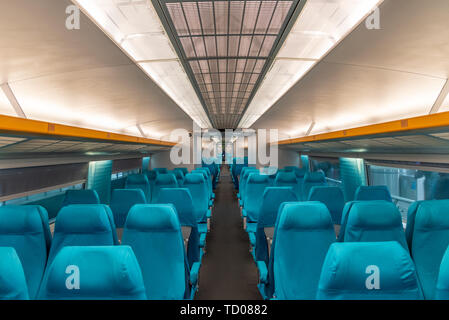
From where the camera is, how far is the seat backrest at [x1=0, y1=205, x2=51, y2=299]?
2.43 meters

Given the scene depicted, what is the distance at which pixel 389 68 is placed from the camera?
2.71 metres

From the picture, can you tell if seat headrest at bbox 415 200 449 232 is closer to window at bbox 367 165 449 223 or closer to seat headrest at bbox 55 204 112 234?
window at bbox 367 165 449 223

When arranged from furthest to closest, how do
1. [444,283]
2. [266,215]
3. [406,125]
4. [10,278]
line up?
[266,215] < [406,125] < [444,283] < [10,278]

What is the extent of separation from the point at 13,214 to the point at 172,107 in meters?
4.09

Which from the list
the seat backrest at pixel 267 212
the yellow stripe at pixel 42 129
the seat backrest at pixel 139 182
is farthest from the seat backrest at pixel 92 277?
the seat backrest at pixel 139 182

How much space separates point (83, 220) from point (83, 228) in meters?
0.08

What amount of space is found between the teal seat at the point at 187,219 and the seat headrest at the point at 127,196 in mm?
542

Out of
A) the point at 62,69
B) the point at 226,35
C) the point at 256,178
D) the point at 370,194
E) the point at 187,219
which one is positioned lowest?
the point at 187,219

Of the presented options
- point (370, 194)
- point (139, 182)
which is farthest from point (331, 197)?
point (139, 182)

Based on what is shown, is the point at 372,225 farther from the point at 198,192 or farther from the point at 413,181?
the point at 413,181

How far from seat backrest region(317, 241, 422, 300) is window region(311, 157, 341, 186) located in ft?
28.0

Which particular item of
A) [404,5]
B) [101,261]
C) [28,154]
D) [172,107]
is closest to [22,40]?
[101,261]

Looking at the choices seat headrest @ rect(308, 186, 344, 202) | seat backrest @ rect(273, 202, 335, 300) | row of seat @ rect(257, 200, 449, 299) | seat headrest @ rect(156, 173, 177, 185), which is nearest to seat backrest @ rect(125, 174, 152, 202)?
seat headrest @ rect(156, 173, 177, 185)

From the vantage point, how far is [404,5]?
66.3 inches
